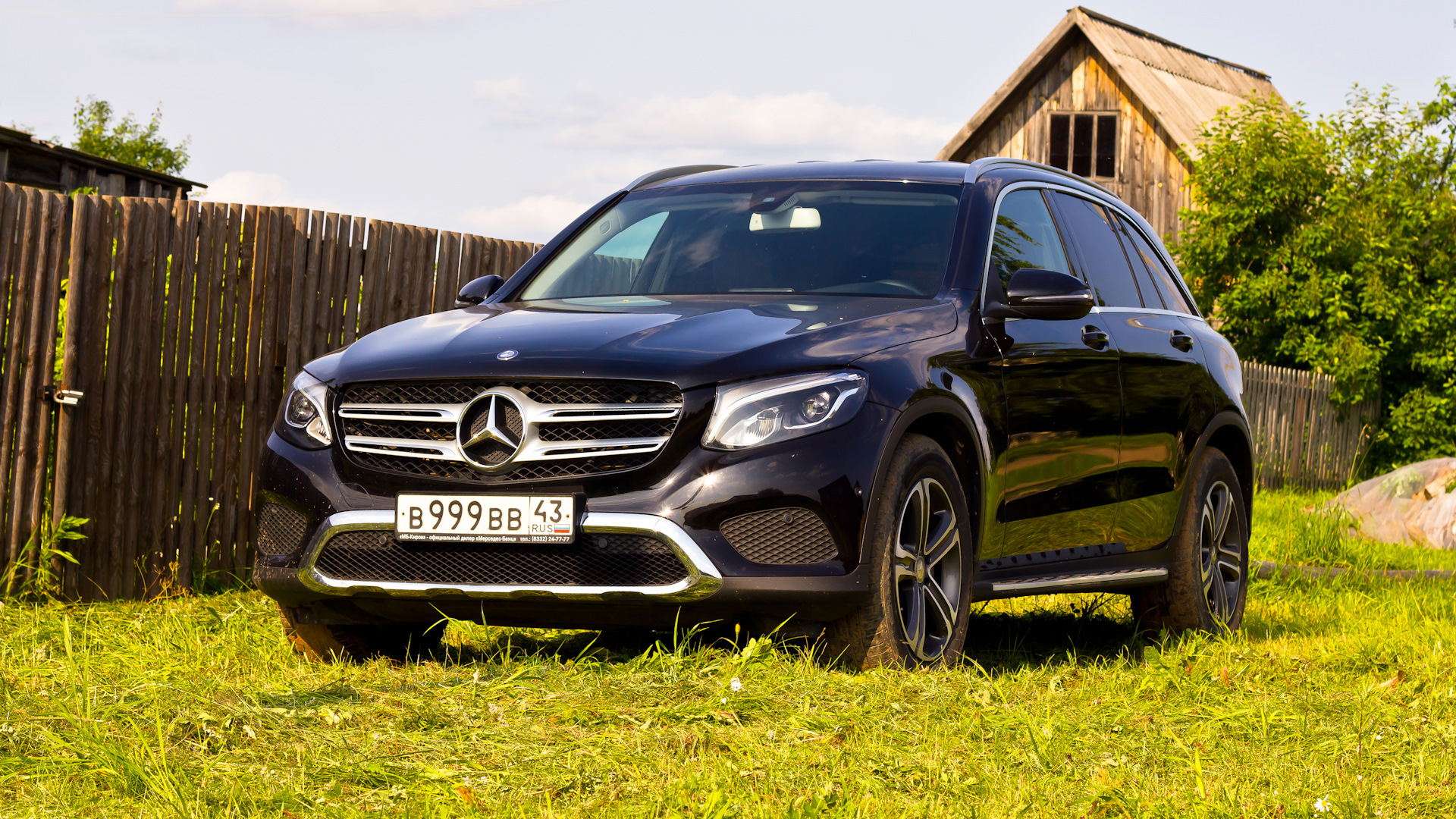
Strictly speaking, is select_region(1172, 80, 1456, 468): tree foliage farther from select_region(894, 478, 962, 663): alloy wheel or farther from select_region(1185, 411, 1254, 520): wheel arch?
select_region(894, 478, 962, 663): alloy wheel

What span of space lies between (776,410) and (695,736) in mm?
1067

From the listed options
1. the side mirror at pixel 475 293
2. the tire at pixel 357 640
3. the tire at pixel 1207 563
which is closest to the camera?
the tire at pixel 357 640

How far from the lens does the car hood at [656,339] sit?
4.78 metres

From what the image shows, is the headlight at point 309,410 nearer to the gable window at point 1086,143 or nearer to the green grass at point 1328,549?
→ the green grass at point 1328,549

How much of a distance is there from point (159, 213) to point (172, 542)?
1.54m

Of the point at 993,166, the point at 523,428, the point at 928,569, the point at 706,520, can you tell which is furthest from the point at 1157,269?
the point at 523,428

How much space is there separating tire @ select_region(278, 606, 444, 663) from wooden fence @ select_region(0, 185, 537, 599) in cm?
234

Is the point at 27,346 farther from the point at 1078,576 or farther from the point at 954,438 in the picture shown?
the point at 1078,576

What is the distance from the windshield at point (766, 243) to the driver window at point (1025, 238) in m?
0.21

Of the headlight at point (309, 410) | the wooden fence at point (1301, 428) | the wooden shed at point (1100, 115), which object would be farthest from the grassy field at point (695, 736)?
the wooden shed at point (1100, 115)

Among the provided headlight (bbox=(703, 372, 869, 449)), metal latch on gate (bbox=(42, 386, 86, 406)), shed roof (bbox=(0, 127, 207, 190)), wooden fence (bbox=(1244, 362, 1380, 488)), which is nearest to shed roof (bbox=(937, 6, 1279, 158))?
wooden fence (bbox=(1244, 362, 1380, 488))

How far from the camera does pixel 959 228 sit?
595 centimetres

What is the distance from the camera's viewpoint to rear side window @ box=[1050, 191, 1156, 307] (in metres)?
6.87

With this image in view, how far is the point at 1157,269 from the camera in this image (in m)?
7.71
